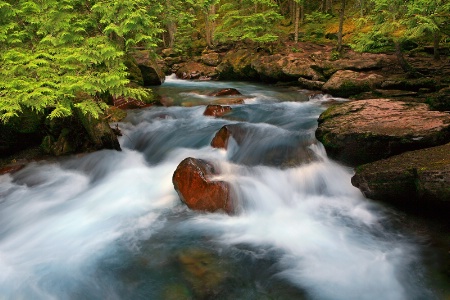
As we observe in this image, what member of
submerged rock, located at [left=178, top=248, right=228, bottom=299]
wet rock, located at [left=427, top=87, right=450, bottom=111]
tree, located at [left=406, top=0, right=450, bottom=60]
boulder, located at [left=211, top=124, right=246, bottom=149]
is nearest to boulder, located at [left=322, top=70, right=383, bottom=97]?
tree, located at [left=406, top=0, right=450, bottom=60]

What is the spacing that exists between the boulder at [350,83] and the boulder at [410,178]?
6.87 meters

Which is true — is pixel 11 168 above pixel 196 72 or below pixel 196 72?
below

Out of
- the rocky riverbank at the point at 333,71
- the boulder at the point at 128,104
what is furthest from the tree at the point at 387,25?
the boulder at the point at 128,104

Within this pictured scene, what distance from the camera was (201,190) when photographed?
237 inches

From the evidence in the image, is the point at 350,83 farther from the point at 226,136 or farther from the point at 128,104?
the point at 128,104

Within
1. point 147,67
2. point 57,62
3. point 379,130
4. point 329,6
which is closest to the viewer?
point 379,130

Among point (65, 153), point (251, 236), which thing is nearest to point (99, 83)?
point (65, 153)

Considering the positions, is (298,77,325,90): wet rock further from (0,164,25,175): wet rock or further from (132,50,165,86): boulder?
(0,164,25,175): wet rock

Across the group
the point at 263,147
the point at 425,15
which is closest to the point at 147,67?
the point at 263,147

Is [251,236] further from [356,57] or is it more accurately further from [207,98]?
[356,57]

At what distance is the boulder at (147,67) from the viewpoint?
15.9 meters

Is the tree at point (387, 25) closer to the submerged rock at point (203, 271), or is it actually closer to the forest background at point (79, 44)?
the forest background at point (79, 44)

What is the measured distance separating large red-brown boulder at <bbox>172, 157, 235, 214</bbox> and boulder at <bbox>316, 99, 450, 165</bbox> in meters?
2.90

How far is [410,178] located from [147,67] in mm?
13831
